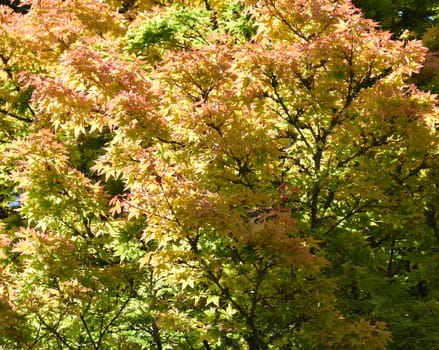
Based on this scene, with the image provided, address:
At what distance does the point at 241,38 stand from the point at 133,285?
13.8 feet

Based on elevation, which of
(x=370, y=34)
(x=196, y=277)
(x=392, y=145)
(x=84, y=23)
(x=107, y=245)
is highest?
(x=84, y=23)

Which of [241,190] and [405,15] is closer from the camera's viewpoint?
[241,190]

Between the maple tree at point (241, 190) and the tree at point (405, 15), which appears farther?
the tree at point (405, 15)

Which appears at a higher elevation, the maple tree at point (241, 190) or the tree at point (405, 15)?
the tree at point (405, 15)

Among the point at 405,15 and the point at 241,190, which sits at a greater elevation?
the point at 405,15

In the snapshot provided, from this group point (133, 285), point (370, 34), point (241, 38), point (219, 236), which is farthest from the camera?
point (241, 38)

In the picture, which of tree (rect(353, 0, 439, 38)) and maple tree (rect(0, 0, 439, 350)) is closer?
maple tree (rect(0, 0, 439, 350))

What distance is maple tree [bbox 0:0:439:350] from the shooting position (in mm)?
4809

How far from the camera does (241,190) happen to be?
16.4ft

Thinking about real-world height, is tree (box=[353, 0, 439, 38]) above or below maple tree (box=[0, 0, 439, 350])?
above

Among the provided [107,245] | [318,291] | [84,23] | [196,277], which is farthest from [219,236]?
[84,23]

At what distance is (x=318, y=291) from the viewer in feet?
15.6

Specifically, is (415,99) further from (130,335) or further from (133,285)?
(130,335)

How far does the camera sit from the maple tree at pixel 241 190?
481 cm
